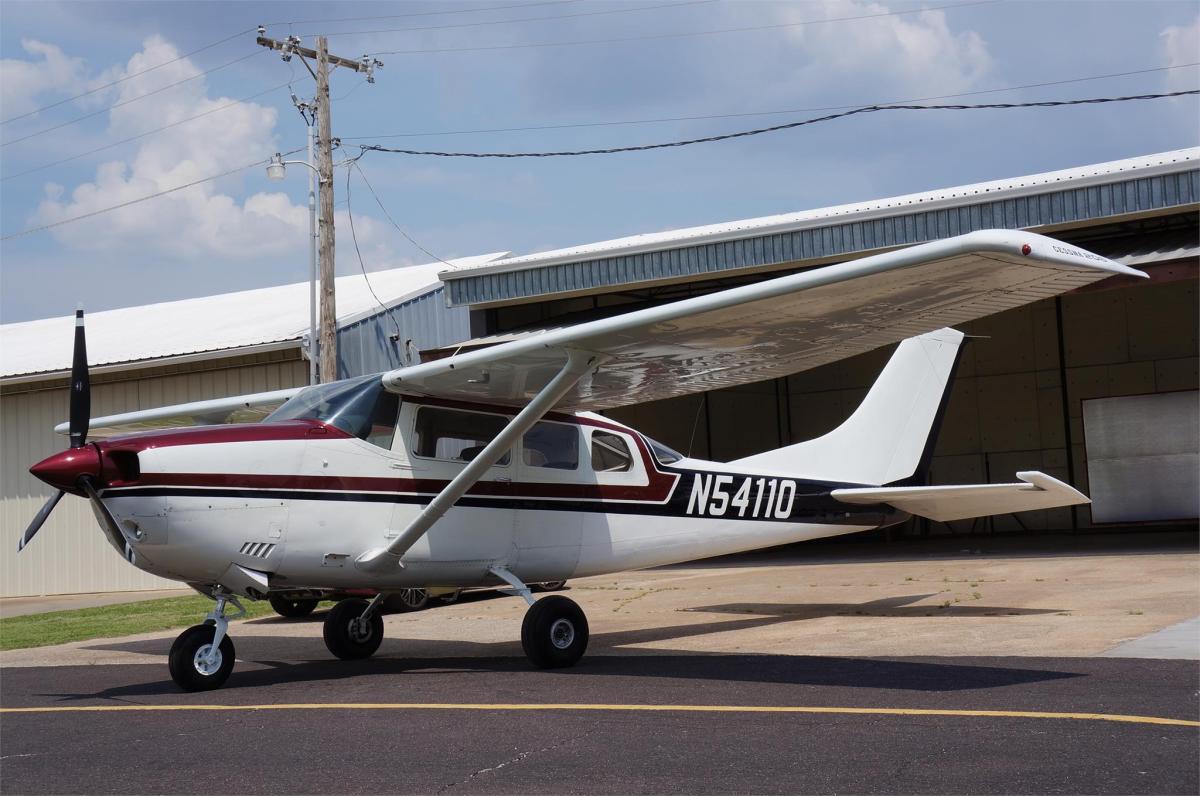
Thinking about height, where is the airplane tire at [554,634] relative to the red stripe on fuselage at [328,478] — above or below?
below

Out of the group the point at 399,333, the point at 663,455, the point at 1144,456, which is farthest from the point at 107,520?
the point at 1144,456

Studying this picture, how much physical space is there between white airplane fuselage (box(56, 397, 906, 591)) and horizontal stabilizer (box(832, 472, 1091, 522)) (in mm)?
226

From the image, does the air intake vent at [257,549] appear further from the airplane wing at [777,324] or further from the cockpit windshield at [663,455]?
the cockpit windshield at [663,455]

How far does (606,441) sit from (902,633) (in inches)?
123

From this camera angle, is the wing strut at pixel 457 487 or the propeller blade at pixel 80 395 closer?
the propeller blade at pixel 80 395

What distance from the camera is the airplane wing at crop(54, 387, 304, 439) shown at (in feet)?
38.7

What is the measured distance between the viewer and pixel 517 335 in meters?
20.4

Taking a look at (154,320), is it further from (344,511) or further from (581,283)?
(344,511)

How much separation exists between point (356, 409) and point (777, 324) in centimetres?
338

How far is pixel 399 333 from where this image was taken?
22.0 metres

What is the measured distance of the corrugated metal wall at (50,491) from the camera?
910 inches

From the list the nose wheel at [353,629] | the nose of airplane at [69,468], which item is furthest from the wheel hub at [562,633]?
the nose of airplane at [69,468]

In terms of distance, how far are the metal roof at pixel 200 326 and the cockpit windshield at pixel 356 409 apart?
12.4 m

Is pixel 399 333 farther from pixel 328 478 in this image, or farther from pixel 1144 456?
pixel 1144 456
